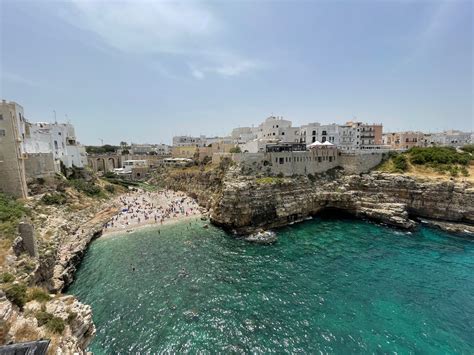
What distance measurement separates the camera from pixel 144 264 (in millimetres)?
26234

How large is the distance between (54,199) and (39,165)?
8015 mm

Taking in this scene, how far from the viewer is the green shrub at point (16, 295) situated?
1251 centimetres

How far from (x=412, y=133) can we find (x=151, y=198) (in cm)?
8550

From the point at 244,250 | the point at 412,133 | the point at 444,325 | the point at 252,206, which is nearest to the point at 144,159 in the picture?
the point at 252,206

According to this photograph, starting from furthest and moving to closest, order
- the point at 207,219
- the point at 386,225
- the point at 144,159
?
the point at 144,159
the point at 207,219
the point at 386,225

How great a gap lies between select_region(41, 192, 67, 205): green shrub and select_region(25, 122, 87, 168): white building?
8417 mm

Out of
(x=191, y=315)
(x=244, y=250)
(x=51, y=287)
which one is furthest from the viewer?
(x=244, y=250)

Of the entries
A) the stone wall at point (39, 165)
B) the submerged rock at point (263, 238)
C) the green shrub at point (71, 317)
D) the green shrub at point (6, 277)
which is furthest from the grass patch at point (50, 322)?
the stone wall at point (39, 165)

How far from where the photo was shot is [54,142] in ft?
151

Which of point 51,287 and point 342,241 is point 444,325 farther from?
point 51,287

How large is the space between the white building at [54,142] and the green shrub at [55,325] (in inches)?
1392

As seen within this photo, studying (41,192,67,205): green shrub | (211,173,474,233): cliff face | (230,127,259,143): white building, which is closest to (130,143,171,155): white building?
(230,127,259,143): white building

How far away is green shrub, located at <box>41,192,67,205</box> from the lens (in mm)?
32312

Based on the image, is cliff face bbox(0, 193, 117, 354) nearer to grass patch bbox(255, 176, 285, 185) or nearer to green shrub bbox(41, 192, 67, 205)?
green shrub bbox(41, 192, 67, 205)
